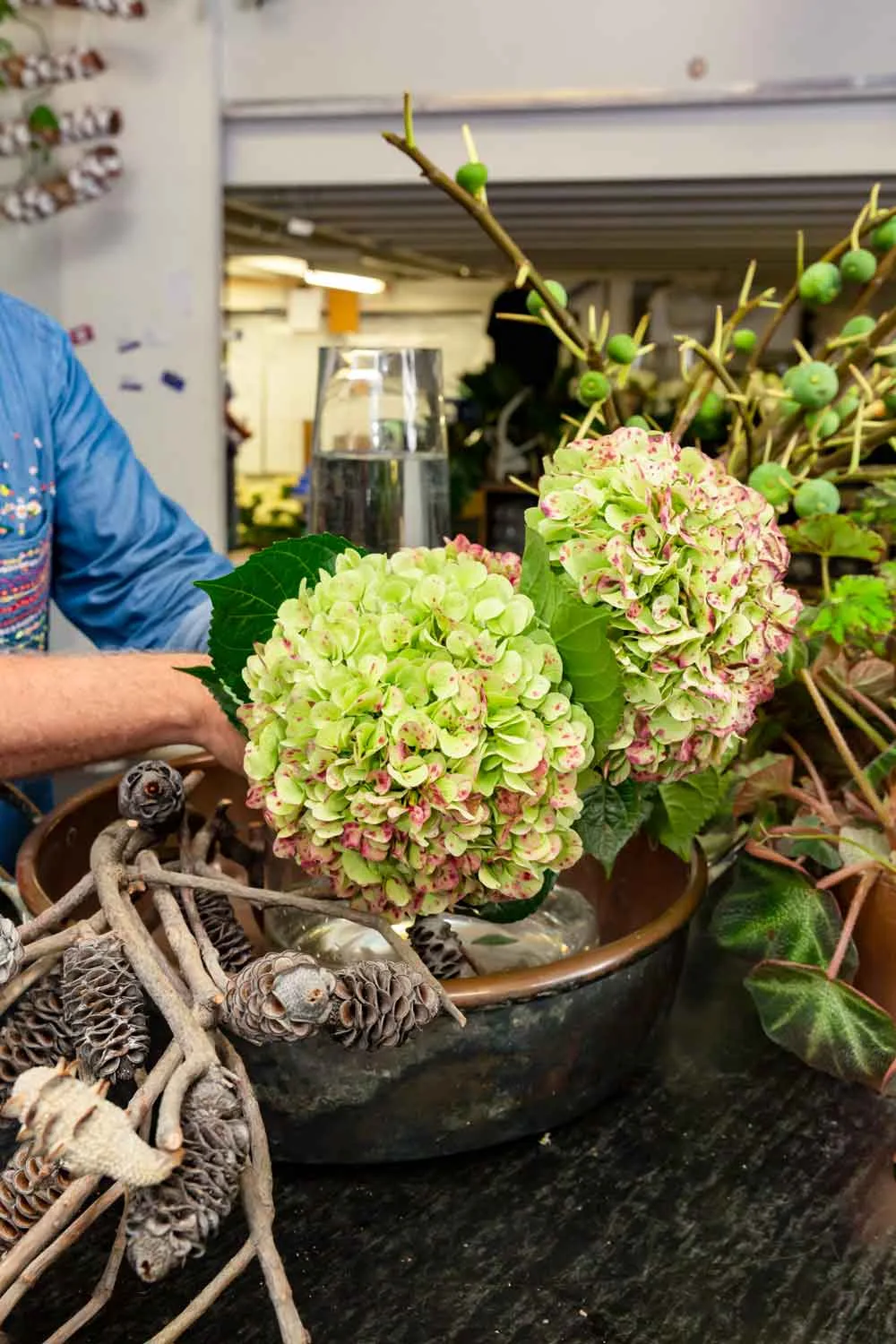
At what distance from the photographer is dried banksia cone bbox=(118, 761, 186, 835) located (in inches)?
18.6

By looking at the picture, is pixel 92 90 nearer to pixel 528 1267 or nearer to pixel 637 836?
pixel 637 836

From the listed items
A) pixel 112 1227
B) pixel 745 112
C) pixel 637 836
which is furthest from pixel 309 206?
pixel 112 1227

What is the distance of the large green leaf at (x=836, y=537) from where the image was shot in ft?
2.13

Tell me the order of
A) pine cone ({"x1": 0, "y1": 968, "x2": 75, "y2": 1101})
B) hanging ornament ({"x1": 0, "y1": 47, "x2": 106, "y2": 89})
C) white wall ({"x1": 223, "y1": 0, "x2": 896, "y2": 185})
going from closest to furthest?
1. pine cone ({"x1": 0, "y1": 968, "x2": 75, "y2": 1101})
2. white wall ({"x1": 223, "y1": 0, "x2": 896, "y2": 185})
3. hanging ornament ({"x1": 0, "y1": 47, "x2": 106, "y2": 89})

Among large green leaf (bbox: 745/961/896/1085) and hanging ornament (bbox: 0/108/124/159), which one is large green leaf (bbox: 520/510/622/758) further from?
hanging ornament (bbox: 0/108/124/159)

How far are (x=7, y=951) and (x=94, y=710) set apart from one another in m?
0.28

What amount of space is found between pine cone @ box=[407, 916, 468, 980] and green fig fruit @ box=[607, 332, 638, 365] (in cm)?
35

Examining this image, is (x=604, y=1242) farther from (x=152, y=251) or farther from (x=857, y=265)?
(x=152, y=251)

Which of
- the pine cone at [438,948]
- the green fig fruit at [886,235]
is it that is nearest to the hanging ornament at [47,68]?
the green fig fruit at [886,235]

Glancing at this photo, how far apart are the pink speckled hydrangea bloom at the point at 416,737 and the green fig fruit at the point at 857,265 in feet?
1.20

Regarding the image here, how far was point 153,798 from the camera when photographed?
47cm

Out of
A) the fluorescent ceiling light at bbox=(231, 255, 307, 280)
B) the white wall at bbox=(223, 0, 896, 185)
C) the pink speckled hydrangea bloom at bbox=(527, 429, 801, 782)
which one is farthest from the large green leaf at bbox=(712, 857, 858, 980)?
the fluorescent ceiling light at bbox=(231, 255, 307, 280)

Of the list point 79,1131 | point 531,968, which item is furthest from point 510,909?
point 79,1131

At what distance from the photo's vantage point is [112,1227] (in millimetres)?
452
